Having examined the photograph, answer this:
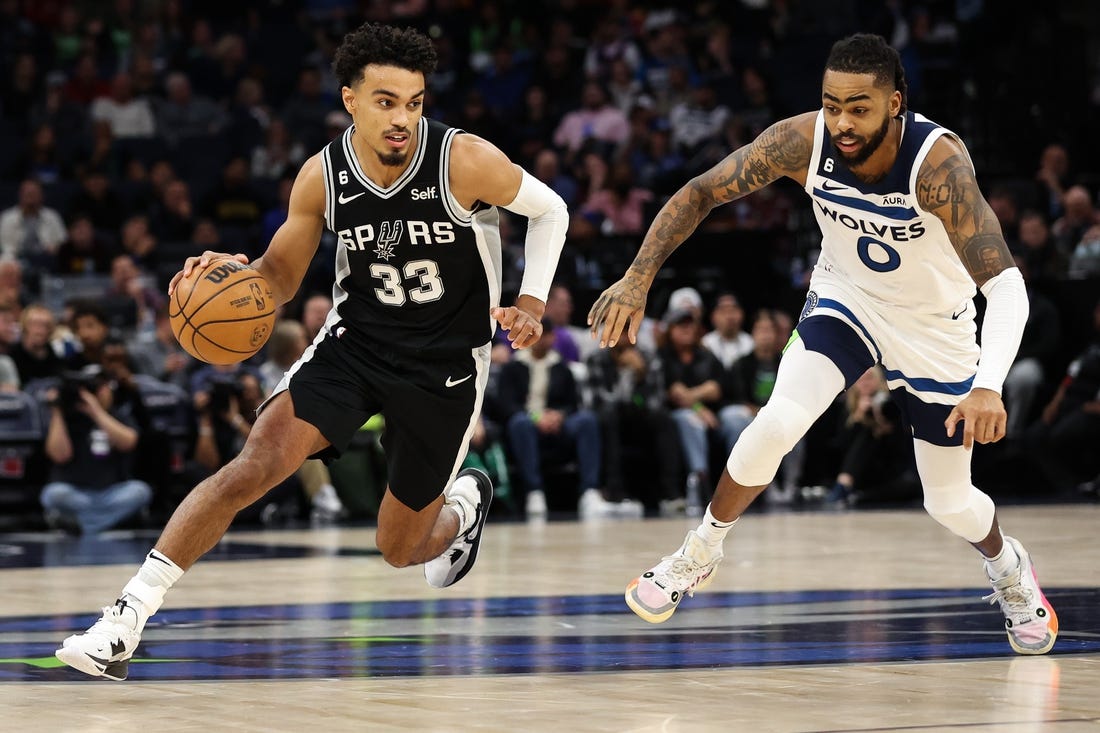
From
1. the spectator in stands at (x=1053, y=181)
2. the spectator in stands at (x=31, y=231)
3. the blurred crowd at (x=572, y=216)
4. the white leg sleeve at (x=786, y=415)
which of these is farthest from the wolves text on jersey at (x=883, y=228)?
the spectator in stands at (x=31, y=231)

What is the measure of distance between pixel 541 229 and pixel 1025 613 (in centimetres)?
194

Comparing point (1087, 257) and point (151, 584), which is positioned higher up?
point (1087, 257)

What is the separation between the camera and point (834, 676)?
183 inches

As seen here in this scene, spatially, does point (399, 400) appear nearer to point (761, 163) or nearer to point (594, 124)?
point (761, 163)

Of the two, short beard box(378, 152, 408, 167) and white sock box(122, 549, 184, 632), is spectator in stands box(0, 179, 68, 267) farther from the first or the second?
white sock box(122, 549, 184, 632)

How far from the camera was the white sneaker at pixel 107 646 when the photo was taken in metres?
4.50

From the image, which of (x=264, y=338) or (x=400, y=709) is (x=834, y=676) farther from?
(x=264, y=338)

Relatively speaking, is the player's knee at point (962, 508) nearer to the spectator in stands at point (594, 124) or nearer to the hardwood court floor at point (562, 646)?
the hardwood court floor at point (562, 646)

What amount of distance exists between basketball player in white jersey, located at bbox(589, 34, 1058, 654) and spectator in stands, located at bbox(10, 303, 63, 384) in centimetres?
668

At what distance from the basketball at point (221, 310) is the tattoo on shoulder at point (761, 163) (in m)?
1.50

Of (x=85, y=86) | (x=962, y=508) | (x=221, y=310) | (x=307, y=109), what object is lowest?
(x=962, y=508)

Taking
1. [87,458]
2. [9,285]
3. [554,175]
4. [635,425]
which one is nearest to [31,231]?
[9,285]

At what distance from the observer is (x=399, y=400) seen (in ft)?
17.5

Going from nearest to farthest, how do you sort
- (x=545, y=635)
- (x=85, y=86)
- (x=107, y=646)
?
(x=107, y=646), (x=545, y=635), (x=85, y=86)
